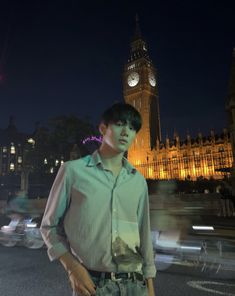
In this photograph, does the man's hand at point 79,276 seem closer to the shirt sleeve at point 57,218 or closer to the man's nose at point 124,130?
the shirt sleeve at point 57,218

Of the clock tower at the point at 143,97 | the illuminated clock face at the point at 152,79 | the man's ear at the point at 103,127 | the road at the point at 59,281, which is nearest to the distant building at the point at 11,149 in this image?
the clock tower at the point at 143,97

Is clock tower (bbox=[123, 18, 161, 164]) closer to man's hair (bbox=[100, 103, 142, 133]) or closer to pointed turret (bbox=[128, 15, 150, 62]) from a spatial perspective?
pointed turret (bbox=[128, 15, 150, 62])

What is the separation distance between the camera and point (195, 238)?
8367 mm

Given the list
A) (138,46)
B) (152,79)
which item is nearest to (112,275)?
(152,79)

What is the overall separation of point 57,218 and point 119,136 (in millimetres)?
752

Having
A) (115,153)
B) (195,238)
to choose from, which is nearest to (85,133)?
(195,238)

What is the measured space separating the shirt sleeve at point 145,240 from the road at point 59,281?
12.0 ft

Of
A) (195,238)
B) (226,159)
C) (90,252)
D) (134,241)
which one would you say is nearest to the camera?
(90,252)

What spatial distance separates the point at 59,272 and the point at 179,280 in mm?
2932

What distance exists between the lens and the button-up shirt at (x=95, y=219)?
1.85 meters

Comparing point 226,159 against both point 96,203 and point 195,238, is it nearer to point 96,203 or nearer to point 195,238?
point 195,238

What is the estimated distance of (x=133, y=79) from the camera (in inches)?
3381

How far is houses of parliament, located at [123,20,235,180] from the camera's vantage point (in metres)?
62.2

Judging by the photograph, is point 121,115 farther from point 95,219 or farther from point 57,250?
point 57,250
